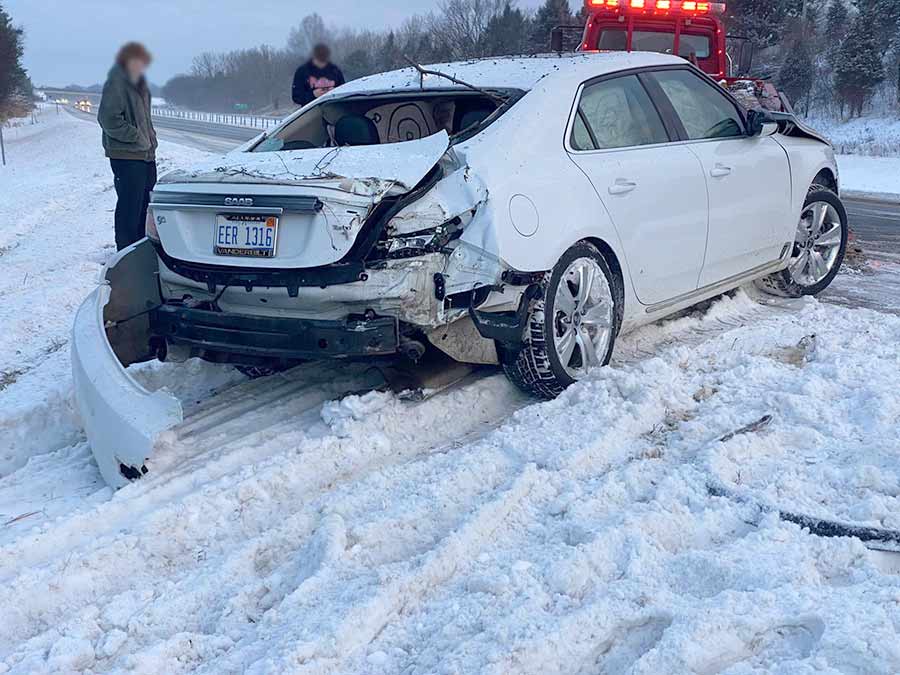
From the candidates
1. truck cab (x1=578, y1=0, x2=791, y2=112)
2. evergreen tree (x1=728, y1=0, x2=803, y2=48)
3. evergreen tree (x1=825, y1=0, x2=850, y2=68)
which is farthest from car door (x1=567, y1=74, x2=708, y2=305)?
evergreen tree (x1=728, y1=0, x2=803, y2=48)

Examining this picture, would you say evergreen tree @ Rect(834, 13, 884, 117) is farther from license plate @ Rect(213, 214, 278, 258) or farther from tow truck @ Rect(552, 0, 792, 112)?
license plate @ Rect(213, 214, 278, 258)

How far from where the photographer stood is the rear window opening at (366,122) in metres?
4.95

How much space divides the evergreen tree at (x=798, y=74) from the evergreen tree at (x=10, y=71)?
3526cm

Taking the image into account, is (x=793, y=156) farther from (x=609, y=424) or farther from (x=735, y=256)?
(x=609, y=424)

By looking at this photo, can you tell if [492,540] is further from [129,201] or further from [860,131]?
A: [860,131]

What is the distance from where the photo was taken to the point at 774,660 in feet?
7.39

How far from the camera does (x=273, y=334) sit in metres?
3.74

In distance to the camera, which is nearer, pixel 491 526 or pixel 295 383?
pixel 491 526

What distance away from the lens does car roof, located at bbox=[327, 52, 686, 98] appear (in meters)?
4.53

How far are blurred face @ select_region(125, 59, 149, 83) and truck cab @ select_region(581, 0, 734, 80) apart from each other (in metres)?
7.52

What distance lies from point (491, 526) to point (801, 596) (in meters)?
1.00

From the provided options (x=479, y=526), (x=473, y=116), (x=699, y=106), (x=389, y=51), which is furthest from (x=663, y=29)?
(x=389, y=51)

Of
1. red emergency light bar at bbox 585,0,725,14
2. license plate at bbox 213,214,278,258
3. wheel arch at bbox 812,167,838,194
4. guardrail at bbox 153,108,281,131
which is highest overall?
red emergency light bar at bbox 585,0,725,14

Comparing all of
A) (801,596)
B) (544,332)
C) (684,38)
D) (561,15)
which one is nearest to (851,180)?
(684,38)
